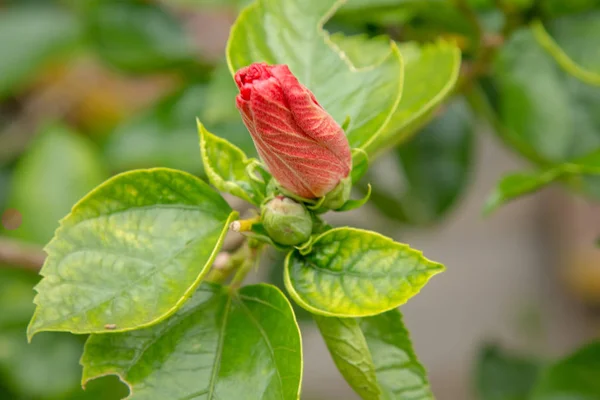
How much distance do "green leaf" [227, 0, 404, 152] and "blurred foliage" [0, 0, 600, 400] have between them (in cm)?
5

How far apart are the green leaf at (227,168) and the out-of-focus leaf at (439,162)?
21.4 inches

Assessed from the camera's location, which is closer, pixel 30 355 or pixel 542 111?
pixel 542 111

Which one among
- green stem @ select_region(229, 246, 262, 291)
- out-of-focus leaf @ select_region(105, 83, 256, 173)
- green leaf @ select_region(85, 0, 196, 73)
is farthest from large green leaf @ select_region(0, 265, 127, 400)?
green stem @ select_region(229, 246, 262, 291)

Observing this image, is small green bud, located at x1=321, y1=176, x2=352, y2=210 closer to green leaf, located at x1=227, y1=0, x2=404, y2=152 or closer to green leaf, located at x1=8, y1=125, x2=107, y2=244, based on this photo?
green leaf, located at x1=227, y1=0, x2=404, y2=152

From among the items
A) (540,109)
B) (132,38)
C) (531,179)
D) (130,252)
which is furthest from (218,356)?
Result: (132,38)

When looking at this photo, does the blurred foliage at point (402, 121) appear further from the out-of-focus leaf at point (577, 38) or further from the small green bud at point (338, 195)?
the small green bud at point (338, 195)

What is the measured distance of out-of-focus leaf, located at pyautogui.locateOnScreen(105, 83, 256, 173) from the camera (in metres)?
1.02

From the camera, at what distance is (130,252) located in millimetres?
520

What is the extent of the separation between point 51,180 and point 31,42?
1.17 feet

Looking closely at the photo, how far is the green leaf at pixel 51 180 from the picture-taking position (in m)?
A: 1.07

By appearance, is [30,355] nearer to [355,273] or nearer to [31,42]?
[31,42]

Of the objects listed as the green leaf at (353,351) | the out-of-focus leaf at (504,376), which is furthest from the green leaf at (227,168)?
the out-of-focus leaf at (504,376)

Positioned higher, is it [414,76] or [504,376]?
[414,76]

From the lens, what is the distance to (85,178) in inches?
43.1
